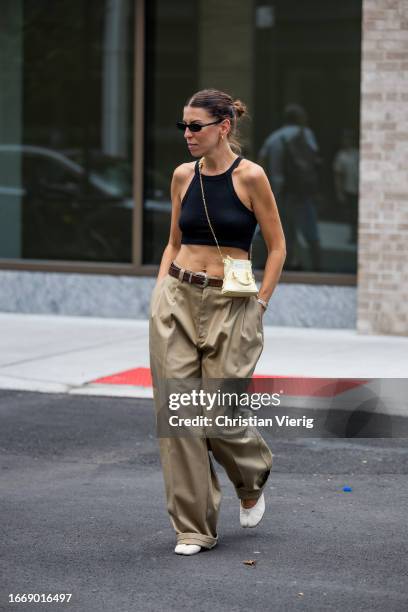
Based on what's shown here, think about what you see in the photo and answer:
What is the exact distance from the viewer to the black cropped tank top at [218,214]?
228 inches

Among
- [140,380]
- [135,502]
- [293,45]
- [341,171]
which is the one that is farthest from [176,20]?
[135,502]

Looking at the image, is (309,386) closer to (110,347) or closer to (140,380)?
(140,380)

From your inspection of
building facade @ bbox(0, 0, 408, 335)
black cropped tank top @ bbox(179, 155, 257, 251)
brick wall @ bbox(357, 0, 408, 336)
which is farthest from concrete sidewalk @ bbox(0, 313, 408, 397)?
black cropped tank top @ bbox(179, 155, 257, 251)

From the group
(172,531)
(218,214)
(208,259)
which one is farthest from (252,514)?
(218,214)

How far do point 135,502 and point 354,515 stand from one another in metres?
1.09

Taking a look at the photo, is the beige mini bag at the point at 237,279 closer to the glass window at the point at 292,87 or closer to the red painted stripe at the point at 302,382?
the red painted stripe at the point at 302,382

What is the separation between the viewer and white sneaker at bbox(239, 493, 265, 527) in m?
6.14

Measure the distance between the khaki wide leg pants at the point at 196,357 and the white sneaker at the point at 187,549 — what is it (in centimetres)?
2

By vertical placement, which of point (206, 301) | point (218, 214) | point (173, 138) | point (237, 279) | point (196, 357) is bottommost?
point (196, 357)

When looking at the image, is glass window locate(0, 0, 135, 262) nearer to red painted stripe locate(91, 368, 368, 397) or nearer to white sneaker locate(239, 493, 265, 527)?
red painted stripe locate(91, 368, 368, 397)

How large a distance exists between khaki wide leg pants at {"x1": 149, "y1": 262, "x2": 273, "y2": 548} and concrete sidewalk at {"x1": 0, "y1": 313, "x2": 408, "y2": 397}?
13.3ft

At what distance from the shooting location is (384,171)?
12.7 metres

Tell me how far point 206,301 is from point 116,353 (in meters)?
5.98

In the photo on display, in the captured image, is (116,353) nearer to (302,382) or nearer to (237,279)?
(302,382)
